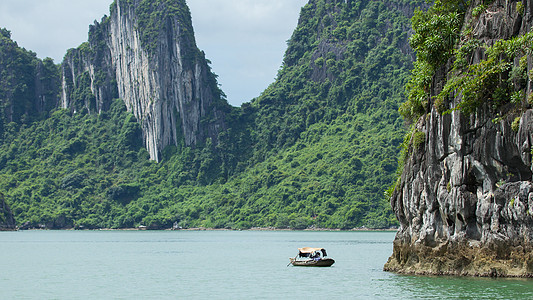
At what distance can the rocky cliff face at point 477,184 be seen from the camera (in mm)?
27703

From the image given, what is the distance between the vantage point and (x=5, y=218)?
113m

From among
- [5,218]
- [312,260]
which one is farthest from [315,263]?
[5,218]

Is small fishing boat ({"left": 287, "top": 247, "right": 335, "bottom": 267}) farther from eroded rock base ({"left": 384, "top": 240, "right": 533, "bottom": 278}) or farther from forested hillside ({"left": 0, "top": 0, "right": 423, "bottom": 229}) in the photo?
forested hillside ({"left": 0, "top": 0, "right": 423, "bottom": 229})

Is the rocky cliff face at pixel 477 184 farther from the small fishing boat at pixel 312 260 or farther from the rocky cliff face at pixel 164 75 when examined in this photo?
A: the rocky cliff face at pixel 164 75

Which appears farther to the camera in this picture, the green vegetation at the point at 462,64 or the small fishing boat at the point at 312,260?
the small fishing boat at the point at 312,260

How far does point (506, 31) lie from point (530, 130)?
5102 mm

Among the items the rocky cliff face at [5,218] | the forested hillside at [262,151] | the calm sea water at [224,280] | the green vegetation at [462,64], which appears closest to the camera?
the calm sea water at [224,280]

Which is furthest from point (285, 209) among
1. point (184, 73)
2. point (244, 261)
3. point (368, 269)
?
point (368, 269)

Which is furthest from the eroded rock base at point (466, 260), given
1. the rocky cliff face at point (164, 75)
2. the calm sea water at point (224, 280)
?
the rocky cliff face at point (164, 75)

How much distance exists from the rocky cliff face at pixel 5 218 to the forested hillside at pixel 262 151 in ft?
30.6

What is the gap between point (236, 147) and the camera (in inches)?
5551

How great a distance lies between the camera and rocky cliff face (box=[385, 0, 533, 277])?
27.7m

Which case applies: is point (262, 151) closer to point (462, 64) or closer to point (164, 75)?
point (164, 75)

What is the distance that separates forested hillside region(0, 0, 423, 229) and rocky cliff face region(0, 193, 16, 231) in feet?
30.6
